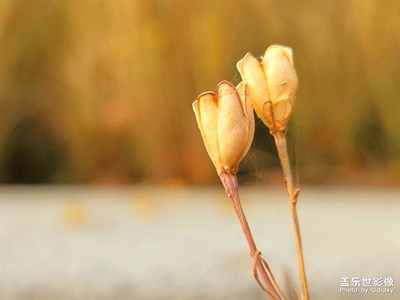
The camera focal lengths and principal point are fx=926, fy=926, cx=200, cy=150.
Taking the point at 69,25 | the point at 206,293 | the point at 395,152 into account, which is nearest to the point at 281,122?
the point at 206,293

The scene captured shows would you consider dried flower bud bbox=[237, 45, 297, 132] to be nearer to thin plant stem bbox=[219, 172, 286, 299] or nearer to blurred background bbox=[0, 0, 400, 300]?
thin plant stem bbox=[219, 172, 286, 299]

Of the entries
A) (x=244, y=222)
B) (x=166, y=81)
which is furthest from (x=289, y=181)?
(x=166, y=81)

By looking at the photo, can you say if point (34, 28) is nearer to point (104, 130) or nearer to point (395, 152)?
point (104, 130)

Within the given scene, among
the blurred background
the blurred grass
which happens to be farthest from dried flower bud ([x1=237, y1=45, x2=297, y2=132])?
the blurred grass

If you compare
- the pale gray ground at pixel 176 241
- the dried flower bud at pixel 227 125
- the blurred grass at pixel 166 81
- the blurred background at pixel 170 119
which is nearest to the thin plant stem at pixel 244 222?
the dried flower bud at pixel 227 125

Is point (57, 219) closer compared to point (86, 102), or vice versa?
point (57, 219)

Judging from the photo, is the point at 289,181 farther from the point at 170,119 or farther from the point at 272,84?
the point at 170,119
